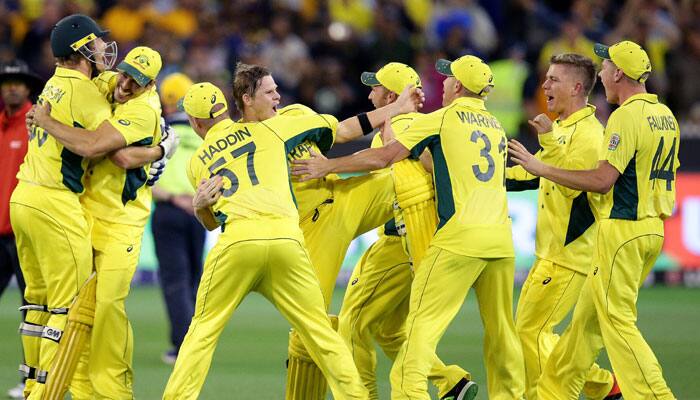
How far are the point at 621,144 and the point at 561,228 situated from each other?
1.06m

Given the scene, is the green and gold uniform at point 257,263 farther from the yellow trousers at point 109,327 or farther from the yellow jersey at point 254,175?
the yellow trousers at point 109,327

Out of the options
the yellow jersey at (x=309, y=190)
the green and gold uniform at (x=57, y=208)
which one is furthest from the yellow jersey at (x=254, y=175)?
the green and gold uniform at (x=57, y=208)

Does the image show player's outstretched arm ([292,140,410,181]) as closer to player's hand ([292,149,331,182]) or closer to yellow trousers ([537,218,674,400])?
player's hand ([292,149,331,182])

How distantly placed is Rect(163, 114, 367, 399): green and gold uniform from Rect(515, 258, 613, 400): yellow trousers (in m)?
1.66

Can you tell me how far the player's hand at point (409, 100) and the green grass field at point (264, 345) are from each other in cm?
247

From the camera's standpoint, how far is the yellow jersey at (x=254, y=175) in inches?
293

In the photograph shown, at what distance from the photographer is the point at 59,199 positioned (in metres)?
8.28

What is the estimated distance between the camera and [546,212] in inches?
350

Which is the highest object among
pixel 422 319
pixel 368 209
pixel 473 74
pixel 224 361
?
pixel 473 74

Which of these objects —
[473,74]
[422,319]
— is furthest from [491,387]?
[473,74]

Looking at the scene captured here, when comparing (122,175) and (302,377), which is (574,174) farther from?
(122,175)

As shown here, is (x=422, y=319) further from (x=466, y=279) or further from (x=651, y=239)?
(x=651, y=239)

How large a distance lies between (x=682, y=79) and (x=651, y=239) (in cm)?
1099

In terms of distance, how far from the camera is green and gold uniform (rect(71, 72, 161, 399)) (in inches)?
326
